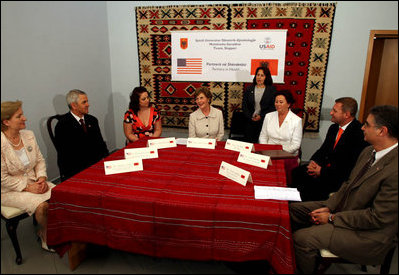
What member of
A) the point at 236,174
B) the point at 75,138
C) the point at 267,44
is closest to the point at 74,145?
the point at 75,138

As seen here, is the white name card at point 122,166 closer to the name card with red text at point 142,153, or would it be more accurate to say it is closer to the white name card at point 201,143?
the name card with red text at point 142,153

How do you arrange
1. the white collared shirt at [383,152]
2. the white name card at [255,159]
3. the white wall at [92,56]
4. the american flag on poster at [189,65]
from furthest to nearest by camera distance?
1. the american flag on poster at [189,65]
2. the white wall at [92,56]
3. the white name card at [255,159]
4. the white collared shirt at [383,152]

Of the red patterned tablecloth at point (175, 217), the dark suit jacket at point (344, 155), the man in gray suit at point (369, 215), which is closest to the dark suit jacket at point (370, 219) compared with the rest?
the man in gray suit at point (369, 215)

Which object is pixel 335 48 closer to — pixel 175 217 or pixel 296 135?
pixel 296 135

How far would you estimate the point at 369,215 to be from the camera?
4.63 feet

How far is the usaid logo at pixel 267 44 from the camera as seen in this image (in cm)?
385

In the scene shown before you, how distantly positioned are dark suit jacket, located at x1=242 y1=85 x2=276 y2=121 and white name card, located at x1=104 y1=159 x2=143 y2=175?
7.00ft

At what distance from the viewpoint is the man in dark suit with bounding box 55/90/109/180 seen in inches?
99.0

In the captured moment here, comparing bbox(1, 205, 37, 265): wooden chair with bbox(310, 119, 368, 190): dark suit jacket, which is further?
bbox(310, 119, 368, 190): dark suit jacket

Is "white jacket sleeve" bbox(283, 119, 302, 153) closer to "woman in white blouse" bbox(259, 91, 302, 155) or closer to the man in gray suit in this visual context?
"woman in white blouse" bbox(259, 91, 302, 155)

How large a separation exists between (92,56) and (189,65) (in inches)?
57.6

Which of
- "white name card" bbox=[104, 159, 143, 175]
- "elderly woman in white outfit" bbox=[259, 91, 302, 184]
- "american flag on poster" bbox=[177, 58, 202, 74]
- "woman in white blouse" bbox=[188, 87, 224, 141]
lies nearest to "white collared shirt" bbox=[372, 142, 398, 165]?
"elderly woman in white outfit" bbox=[259, 91, 302, 184]

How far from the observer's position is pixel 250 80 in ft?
13.3

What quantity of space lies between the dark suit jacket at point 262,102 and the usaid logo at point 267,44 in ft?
2.42
